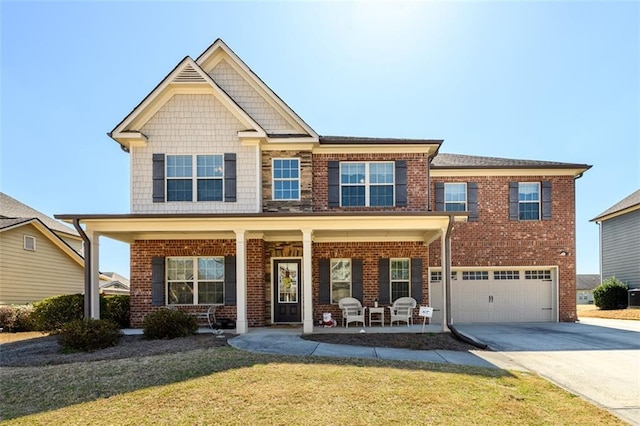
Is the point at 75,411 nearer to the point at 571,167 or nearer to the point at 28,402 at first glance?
the point at 28,402

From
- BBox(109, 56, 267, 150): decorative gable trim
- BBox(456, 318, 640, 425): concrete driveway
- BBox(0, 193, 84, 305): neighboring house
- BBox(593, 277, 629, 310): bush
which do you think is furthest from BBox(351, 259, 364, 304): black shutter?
BBox(593, 277, 629, 310): bush

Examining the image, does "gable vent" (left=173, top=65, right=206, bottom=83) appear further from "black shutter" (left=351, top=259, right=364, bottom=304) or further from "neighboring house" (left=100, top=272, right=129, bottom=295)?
"neighboring house" (left=100, top=272, right=129, bottom=295)

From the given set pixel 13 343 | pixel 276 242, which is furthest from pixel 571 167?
pixel 13 343

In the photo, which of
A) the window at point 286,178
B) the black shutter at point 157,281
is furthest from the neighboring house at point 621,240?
the black shutter at point 157,281

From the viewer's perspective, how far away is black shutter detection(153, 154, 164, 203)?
13.5m

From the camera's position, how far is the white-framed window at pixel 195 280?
14047 mm

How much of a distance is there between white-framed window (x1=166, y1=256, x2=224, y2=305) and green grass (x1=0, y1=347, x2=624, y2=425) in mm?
5787

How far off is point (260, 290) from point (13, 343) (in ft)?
21.7

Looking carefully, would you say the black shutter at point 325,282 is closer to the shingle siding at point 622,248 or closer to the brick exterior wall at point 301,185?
the brick exterior wall at point 301,185

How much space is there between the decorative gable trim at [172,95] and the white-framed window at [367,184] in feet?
10.0

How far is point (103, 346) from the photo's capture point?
33.3ft

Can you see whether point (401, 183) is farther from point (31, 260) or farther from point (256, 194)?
point (31, 260)

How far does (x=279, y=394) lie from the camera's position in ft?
20.4

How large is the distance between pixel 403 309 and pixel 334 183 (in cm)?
453
